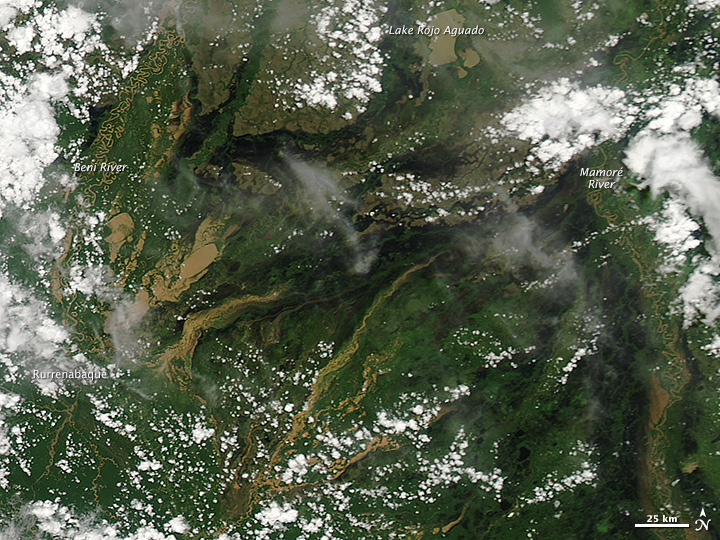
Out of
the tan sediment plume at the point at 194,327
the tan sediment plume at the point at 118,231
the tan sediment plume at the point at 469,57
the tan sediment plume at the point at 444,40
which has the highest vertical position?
the tan sediment plume at the point at 444,40

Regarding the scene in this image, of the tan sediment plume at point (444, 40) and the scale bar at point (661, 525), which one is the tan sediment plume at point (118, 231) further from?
the scale bar at point (661, 525)

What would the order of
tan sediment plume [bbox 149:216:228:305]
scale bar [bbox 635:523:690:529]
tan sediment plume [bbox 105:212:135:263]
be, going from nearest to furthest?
scale bar [bbox 635:523:690:529] → tan sediment plume [bbox 149:216:228:305] → tan sediment plume [bbox 105:212:135:263]

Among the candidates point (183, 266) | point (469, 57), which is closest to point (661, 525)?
point (469, 57)

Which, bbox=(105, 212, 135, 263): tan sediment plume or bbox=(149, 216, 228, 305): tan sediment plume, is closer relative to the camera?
bbox=(149, 216, 228, 305): tan sediment plume

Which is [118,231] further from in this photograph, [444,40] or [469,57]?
[469,57]

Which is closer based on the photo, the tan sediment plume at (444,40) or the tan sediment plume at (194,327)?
the tan sediment plume at (444,40)

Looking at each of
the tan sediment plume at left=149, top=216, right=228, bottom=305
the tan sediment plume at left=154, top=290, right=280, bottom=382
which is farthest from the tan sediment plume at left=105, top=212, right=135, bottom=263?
the tan sediment plume at left=154, top=290, right=280, bottom=382

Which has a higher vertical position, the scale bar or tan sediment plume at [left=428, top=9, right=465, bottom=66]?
tan sediment plume at [left=428, top=9, right=465, bottom=66]

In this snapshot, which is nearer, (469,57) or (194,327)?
(469,57)

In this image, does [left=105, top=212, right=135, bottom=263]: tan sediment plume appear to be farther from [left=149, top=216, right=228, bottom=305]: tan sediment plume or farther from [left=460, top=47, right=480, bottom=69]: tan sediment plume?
[left=460, top=47, right=480, bottom=69]: tan sediment plume

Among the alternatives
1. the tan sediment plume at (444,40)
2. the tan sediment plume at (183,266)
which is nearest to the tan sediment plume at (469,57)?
the tan sediment plume at (444,40)

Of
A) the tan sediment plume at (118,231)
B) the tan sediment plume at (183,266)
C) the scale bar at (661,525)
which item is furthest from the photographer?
the tan sediment plume at (118,231)

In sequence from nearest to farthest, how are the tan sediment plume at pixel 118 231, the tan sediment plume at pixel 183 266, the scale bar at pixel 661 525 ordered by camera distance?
the scale bar at pixel 661 525 < the tan sediment plume at pixel 183 266 < the tan sediment plume at pixel 118 231

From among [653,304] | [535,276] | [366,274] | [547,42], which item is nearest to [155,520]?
[366,274]
